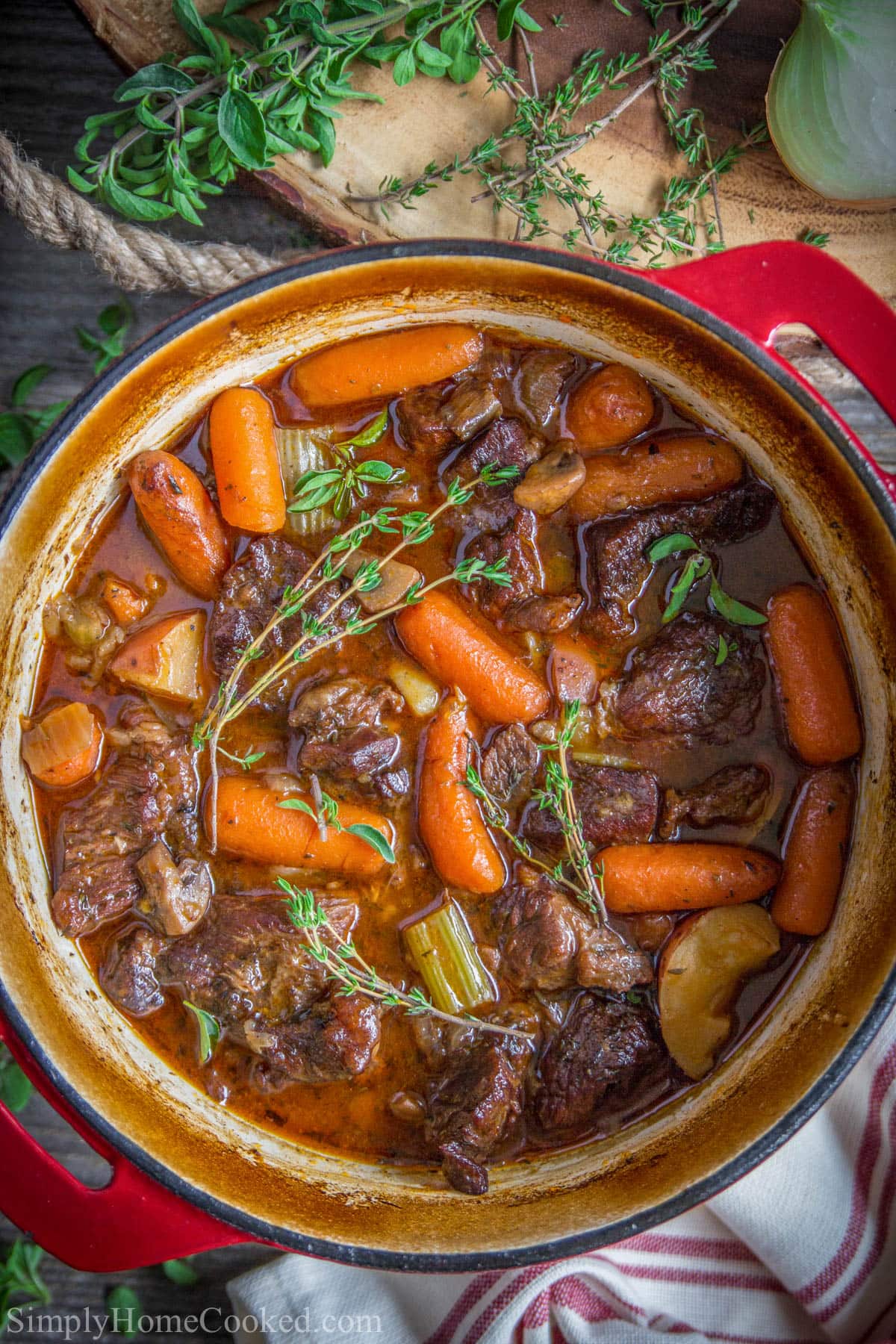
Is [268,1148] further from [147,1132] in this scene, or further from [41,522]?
[41,522]

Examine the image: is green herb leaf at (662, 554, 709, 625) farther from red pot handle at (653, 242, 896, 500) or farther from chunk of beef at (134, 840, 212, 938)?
chunk of beef at (134, 840, 212, 938)

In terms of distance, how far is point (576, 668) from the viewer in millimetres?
2635

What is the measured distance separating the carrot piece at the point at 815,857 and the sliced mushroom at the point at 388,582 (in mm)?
1171

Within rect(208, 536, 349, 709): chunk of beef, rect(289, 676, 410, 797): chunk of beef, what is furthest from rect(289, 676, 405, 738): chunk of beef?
rect(208, 536, 349, 709): chunk of beef

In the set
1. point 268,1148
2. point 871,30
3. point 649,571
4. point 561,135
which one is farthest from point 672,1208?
point 871,30

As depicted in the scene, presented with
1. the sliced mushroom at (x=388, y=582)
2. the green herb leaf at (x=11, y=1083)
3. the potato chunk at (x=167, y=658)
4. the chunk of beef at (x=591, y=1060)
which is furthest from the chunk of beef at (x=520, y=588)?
the green herb leaf at (x=11, y=1083)

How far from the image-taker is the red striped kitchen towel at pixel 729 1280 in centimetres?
286

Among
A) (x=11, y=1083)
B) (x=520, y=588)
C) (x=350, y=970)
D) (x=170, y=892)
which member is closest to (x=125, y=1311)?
(x=11, y=1083)

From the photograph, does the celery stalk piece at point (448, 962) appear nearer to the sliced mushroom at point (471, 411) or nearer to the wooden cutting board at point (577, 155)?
the sliced mushroom at point (471, 411)

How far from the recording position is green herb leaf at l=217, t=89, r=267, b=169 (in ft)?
7.59

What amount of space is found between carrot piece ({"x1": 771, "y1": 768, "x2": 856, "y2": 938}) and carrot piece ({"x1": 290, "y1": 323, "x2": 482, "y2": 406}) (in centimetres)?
145

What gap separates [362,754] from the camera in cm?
248

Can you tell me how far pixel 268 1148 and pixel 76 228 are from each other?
2550 millimetres

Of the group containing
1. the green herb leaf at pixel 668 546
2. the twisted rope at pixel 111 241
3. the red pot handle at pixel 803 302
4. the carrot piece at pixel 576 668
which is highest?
the red pot handle at pixel 803 302
